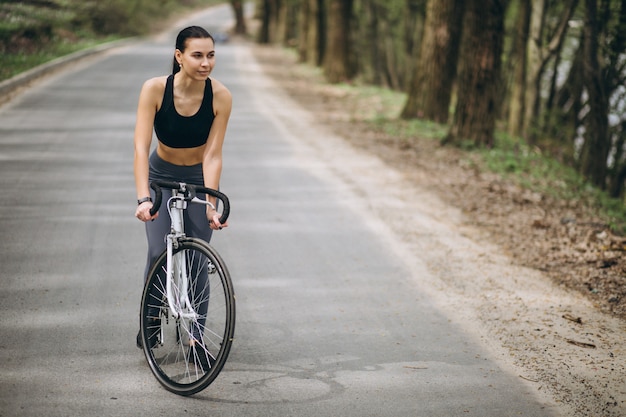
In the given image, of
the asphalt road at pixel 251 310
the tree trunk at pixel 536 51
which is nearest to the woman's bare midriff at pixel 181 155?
the asphalt road at pixel 251 310

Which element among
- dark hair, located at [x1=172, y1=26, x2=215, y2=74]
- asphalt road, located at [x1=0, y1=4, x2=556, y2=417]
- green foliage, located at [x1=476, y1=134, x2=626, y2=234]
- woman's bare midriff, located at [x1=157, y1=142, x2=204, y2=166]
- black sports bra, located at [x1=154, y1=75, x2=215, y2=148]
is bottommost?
green foliage, located at [x1=476, y1=134, x2=626, y2=234]

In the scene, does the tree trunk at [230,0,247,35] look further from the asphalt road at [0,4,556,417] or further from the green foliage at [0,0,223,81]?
the asphalt road at [0,4,556,417]

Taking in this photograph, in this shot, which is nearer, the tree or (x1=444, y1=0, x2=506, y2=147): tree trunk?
(x1=444, y1=0, x2=506, y2=147): tree trunk

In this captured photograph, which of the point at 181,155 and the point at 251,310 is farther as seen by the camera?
the point at 251,310

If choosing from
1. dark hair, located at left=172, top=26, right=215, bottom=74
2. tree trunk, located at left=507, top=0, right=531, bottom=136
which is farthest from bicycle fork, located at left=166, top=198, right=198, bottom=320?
tree trunk, located at left=507, top=0, right=531, bottom=136

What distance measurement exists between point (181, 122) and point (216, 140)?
0.24 meters

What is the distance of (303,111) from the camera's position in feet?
66.1

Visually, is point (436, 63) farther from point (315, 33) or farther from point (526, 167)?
point (315, 33)

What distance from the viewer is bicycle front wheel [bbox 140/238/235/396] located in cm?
453

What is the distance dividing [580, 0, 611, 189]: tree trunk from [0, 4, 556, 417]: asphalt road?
6113 mm

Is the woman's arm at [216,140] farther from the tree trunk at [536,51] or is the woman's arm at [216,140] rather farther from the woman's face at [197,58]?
the tree trunk at [536,51]

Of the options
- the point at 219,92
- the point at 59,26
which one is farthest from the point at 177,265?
the point at 59,26

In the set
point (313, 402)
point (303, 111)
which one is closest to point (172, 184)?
point (313, 402)

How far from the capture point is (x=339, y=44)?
2800 cm
